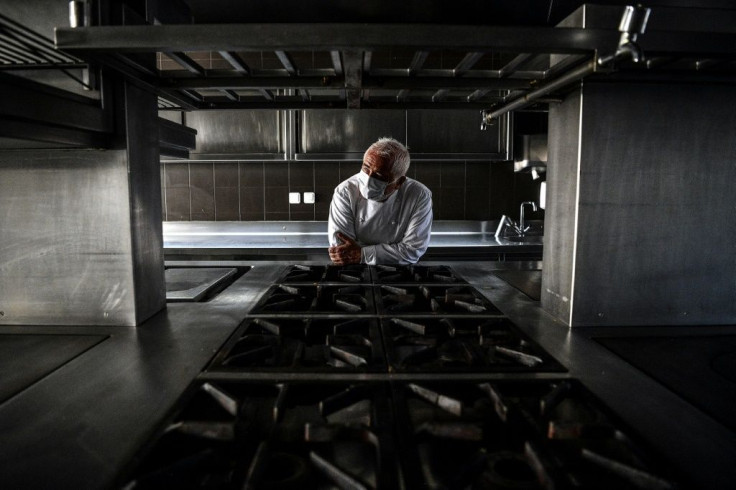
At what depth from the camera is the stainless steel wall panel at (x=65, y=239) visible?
1.00 meters

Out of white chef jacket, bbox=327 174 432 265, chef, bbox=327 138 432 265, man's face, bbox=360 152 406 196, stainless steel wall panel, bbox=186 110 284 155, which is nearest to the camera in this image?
man's face, bbox=360 152 406 196

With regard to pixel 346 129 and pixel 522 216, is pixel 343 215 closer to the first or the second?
pixel 346 129

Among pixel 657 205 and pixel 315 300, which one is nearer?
pixel 657 205

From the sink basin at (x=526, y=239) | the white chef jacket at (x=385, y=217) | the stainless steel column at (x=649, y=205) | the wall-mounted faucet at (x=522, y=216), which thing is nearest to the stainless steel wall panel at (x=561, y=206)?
the stainless steel column at (x=649, y=205)

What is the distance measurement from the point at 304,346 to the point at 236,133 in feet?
9.08

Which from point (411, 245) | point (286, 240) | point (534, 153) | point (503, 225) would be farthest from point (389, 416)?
point (503, 225)

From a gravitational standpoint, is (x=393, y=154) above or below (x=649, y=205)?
above

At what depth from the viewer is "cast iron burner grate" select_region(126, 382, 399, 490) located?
1.62 feet

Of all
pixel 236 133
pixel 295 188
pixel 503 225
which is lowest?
pixel 503 225

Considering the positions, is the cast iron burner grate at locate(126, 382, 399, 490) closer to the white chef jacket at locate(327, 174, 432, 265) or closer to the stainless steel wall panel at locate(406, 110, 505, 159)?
the white chef jacket at locate(327, 174, 432, 265)

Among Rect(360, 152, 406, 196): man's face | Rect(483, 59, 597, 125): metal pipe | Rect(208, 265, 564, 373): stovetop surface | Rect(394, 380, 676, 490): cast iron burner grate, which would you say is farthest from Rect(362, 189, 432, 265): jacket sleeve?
Rect(394, 380, 676, 490): cast iron burner grate

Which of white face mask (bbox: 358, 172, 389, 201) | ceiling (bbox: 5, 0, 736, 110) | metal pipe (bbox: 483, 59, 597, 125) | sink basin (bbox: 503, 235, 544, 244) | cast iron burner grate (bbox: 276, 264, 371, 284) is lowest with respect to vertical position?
sink basin (bbox: 503, 235, 544, 244)

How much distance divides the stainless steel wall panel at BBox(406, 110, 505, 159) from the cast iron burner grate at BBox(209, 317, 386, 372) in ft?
8.37

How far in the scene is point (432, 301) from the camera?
1113 mm
